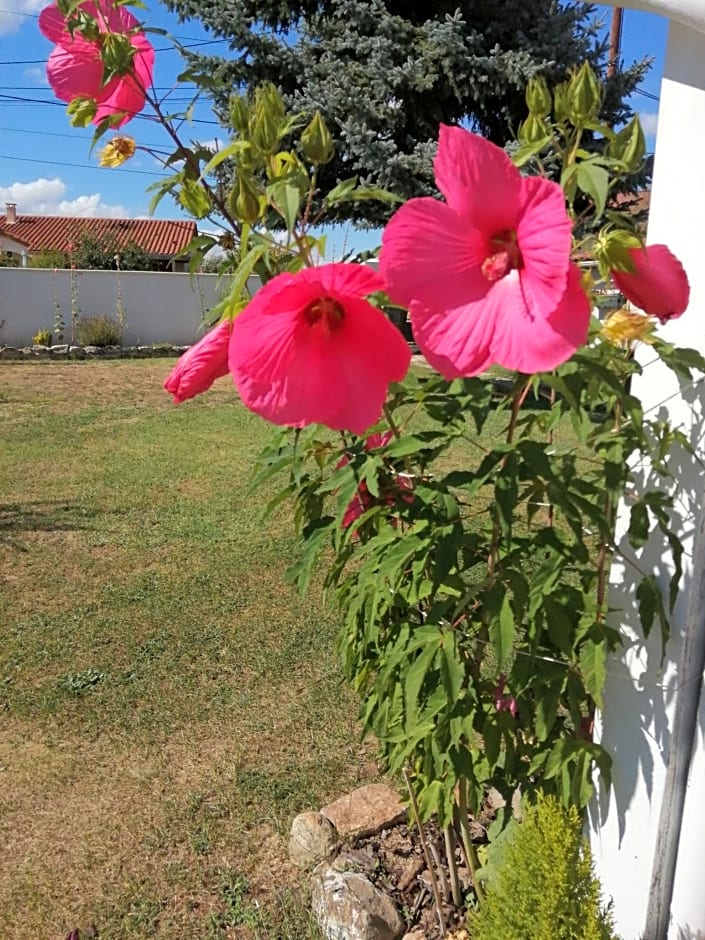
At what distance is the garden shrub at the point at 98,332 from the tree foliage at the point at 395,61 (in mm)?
4695

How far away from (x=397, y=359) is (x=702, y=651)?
0.72 meters

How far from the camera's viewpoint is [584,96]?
835mm

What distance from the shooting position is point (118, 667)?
9.42 ft

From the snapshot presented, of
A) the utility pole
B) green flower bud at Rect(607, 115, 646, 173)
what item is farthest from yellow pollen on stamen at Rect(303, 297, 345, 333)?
the utility pole

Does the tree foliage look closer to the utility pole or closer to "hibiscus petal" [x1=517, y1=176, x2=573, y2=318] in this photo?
the utility pole

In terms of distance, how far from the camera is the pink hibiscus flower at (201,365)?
83 centimetres

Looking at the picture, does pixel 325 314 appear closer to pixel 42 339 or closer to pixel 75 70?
pixel 75 70

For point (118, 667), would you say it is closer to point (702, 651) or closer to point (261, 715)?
point (261, 715)

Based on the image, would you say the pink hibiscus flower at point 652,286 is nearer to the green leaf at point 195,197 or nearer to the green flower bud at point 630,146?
the green flower bud at point 630,146

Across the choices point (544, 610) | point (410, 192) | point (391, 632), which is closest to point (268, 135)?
point (544, 610)

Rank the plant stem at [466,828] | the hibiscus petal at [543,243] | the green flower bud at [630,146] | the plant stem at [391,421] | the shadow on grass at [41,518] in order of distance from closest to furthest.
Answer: the hibiscus petal at [543,243] → the green flower bud at [630,146] → the plant stem at [391,421] → the plant stem at [466,828] → the shadow on grass at [41,518]

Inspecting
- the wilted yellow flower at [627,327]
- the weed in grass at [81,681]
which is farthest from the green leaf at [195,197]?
the weed in grass at [81,681]

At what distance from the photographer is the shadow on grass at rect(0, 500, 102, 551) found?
421 cm

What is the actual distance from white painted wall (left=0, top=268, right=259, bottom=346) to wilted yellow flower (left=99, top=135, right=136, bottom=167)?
37.6 feet
